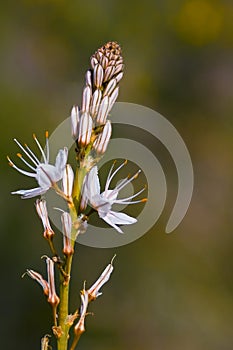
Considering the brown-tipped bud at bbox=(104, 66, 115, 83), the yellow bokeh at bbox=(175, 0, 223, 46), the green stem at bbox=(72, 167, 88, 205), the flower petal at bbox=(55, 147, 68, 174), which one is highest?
the yellow bokeh at bbox=(175, 0, 223, 46)

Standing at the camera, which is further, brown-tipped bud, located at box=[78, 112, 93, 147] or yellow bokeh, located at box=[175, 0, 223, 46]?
yellow bokeh, located at box=[175, 0, 223, 46]

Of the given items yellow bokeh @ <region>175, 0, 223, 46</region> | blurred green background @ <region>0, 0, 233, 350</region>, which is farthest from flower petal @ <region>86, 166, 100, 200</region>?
yellow bokeh @ <region>175, 0, 223, 46</region>

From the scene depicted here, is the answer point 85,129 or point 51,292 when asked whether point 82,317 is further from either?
point 85,129

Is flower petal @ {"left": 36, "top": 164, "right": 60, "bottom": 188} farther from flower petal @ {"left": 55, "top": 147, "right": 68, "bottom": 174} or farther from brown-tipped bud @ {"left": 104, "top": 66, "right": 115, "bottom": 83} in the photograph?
brown-tipped bud @ {"left": 104, "top": 66, "right": 115, "bottom": 83}

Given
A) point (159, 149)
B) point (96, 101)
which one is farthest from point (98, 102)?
point (159, 149)

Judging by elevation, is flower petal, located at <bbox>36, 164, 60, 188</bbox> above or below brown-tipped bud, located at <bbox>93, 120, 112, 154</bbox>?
below

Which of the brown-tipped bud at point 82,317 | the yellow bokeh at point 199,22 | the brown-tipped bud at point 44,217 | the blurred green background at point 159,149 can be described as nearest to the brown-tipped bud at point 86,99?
the brown-tipped bud at point 44,217

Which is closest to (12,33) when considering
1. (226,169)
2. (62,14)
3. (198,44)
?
(62,14)
